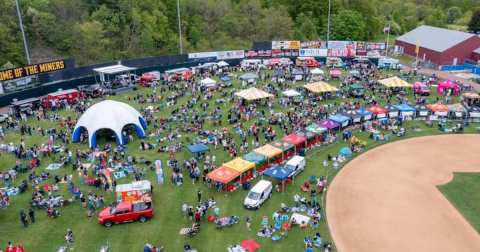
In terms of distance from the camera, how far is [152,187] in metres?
29.7

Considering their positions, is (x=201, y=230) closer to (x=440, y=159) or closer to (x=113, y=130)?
(x=113, y=130)

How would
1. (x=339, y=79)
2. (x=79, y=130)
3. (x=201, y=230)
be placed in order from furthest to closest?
(x=339, y=79)
(x=79, y=130)
(x=201, y=230)

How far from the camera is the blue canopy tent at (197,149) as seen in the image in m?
33.9

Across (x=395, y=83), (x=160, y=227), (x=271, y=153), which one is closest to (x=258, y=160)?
(x=271, y=153)

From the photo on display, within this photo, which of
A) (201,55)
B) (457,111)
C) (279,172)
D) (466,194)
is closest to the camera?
(466,194)

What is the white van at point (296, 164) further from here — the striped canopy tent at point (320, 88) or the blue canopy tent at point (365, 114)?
the striped canopy tent at point (320, 88)

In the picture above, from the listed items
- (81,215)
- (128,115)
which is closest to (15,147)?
(128,115)

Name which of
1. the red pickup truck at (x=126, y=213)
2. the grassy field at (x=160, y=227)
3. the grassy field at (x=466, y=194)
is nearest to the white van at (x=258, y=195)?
the grassy field at (x=160, y=227)

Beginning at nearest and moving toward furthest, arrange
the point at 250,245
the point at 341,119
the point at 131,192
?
the point at 250,245 → the point at 131,192 → the point at 341,119

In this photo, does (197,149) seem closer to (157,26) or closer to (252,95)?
(252,95)

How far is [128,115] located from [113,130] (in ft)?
7.72

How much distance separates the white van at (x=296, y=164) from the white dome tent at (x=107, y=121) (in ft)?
51.8

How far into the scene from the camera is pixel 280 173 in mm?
29453

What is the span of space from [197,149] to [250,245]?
42.6 feet
